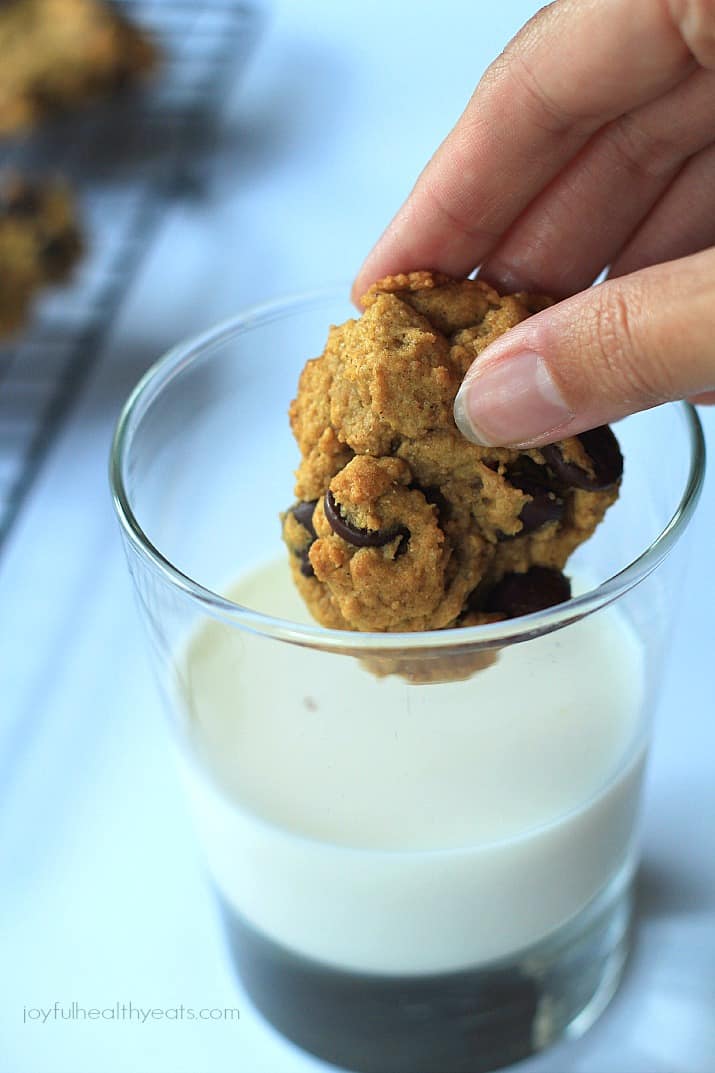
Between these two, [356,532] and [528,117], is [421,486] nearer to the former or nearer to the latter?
[356,532]

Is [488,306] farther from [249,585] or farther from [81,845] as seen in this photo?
[81,845]

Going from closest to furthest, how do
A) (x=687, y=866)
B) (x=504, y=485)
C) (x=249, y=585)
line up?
(x=504, y=485), (x=249, y=585), (x=687, y=866)

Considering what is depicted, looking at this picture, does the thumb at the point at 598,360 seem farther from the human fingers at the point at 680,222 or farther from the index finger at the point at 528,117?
the human fingers at the point at 680,222

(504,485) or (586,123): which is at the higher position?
(586,123)

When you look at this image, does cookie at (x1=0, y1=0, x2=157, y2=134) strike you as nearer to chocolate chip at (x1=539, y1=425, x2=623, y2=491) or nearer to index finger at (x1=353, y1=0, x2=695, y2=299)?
index finger at (x1=353, y1=0, x2=695, y2=299)

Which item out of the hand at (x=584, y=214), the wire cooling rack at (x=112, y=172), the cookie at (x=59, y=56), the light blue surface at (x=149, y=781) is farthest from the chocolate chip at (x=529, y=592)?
the cookie at (x=59, y=56)

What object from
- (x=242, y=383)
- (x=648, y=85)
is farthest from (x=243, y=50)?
(x=648, y=85)
